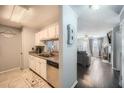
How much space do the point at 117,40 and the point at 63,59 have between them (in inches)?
140

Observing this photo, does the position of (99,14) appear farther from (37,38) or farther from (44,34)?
(37,38)

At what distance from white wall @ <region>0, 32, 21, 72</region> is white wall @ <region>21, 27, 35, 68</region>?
257 mm

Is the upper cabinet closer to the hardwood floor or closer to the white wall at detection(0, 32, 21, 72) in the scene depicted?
the white wall at detection(0, 32, 21, 72)

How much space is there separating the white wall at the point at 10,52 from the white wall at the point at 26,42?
26 centimetres

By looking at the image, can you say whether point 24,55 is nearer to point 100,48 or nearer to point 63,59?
point 63,59

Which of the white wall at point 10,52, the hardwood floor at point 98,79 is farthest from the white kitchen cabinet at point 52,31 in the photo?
the white wall at point 10,52

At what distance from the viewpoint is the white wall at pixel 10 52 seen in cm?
355

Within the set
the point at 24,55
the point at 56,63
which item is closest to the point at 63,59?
the point at 56,63

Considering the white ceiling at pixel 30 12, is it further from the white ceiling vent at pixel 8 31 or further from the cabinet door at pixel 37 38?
the cabinet door at pixel 37 38

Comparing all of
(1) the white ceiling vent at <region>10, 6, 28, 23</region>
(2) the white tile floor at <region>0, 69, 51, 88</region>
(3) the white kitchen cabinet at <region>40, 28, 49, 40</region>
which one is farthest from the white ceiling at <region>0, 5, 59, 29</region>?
(2) the white tile floor at <region>0, 69, 51, 88</region>

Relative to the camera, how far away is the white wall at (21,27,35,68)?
412 centimetres

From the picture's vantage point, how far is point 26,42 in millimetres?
4238

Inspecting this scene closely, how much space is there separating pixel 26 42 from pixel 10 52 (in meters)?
0.85
